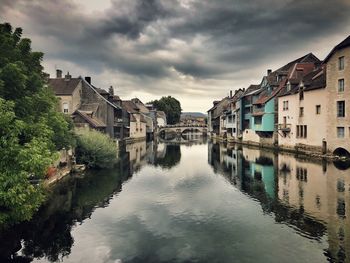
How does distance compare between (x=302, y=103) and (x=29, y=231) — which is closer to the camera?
A: (x=29, y=231)

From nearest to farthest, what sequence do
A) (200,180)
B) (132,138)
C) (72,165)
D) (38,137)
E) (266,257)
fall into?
(266,257) → (38,137) → (200,180) → (72,165) → (132,138)

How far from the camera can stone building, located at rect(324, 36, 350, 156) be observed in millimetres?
40406

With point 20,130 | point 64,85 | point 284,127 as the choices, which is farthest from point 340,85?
point 64,85

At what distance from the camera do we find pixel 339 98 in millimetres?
41750

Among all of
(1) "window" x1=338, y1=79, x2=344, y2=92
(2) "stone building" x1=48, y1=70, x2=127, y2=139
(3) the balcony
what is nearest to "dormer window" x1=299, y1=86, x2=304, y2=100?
(3) the balcony

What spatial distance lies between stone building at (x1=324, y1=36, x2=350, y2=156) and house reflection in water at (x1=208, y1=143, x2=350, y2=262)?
5.08m

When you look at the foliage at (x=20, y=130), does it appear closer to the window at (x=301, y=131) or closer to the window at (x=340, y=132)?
the window at (x=340, y=132)

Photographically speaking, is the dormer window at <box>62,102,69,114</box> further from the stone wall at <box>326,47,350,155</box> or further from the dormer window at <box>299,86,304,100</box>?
the stone wall at <box>326,47,350,155</box>

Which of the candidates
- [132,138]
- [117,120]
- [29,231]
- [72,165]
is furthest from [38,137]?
[132,138]

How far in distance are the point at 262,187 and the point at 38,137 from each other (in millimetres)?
19530

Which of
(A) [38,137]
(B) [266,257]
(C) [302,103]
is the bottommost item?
(B) [266,257]

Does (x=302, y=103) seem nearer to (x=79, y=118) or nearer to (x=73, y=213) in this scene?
(x=79, y=118)

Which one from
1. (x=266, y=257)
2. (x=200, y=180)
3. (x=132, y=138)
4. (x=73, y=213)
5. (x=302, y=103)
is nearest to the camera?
(x=266, y=257)

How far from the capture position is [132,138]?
84938 mm
